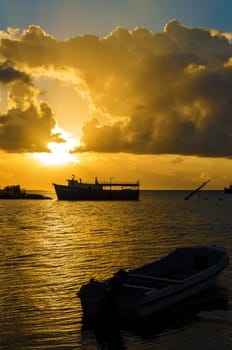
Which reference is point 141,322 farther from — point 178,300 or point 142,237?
point 142,237

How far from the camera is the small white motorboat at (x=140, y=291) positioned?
1795 cm

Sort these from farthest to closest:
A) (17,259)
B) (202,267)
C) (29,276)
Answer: (17,259)
(29,276)
(202,267)

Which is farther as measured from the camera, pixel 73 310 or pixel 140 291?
pixel 73 310

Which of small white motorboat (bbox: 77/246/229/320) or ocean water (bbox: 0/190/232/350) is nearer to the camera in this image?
ocean water (bbox: 0/190/232/350)

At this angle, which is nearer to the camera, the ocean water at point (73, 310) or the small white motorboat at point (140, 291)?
the ocean water at point (73, 310)

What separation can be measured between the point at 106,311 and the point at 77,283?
334 inches

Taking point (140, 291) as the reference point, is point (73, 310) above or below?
below

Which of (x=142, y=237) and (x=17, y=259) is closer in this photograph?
(x=17, y=259)

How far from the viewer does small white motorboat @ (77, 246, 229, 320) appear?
707 inches

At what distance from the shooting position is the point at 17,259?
3597 cm

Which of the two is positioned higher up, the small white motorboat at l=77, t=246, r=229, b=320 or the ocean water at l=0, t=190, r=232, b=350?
the small white motorboat at l=77, t=246, r=229, b=320

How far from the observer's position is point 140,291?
60.5 ft

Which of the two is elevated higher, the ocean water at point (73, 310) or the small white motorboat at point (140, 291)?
the small white motorboat at point (140, 291)

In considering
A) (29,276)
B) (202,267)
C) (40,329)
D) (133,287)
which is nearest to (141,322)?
(133,287)
